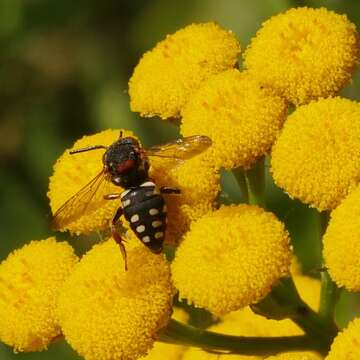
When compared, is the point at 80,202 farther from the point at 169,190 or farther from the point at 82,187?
the point at 169,190

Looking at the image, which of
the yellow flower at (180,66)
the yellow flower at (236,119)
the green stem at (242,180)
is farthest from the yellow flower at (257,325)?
the yellow flower at (180,66)

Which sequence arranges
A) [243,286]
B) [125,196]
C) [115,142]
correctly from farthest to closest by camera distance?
[115,142]
[125,196]
[243,286]

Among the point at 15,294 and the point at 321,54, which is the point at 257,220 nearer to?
the point at 321,54

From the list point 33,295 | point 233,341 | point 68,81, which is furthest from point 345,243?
point 68,81

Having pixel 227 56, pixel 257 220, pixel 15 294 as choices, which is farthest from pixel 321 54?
pixel 15 294

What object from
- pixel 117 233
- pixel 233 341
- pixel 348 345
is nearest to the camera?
pixel 348 345

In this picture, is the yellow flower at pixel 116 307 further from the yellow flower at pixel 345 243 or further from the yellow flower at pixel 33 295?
the yellow flower at pixel 345 243
